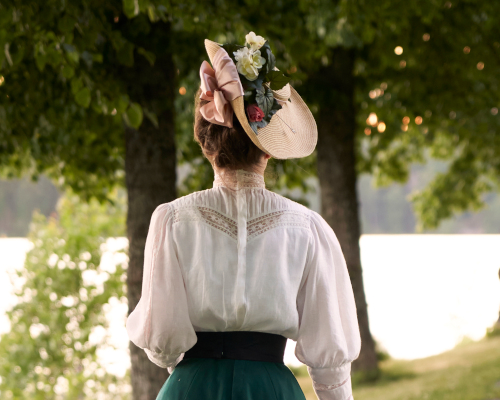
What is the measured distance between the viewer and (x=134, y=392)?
13.0ft

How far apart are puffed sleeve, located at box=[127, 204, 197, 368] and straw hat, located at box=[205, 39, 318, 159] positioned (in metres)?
0.39

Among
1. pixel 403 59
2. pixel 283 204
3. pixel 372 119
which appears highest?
pixel 403 59

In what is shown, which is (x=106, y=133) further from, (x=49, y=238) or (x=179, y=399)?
(x=49, y=238)

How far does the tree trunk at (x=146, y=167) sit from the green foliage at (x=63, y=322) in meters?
5.24

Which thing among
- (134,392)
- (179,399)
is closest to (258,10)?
(134,392)

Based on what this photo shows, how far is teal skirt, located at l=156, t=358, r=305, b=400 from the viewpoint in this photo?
6.51 feet

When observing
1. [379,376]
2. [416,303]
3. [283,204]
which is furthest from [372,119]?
[416,303]

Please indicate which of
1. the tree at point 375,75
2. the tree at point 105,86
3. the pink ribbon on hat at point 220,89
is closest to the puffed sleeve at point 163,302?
the pink ribbon on hat at point 220,89

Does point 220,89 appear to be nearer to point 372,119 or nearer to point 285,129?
point 285,129

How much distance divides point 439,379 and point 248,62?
6.37 m

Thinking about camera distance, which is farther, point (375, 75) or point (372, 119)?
point (372, 119)

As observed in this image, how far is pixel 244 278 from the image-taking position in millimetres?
1927

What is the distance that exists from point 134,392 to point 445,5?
4504 millimetres

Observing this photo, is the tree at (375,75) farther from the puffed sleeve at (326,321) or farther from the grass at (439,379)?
the puffed sleeve at (326,321)
